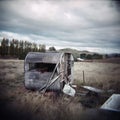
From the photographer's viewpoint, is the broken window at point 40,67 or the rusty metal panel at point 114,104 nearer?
the rusty metal panel at point 114,104

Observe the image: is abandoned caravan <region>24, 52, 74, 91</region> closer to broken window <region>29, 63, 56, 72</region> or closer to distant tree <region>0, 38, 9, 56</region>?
broken window <region>29, 63, 56, 72</region>

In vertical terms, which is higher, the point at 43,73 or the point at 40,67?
the point at 40,67

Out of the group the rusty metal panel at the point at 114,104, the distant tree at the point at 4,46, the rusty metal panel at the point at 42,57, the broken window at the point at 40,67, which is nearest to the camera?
the rusty metal panel at the point at 114,104

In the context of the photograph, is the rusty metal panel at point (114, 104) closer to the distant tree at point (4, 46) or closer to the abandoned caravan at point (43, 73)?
the abandoned caravan at point (43, 73)

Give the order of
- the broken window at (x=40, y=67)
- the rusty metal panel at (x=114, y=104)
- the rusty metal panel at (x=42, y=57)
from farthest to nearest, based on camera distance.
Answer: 1. the broken window at (x=40, y=67)
2. the rusty metal panel at (x=42, y=57)
3. the rusty metal panel at (x=114, y=104)

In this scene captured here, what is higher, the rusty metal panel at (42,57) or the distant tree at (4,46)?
the distant tree at (4,46)

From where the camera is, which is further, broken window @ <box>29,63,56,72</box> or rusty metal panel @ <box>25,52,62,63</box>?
broken window @ <box>29,63,56,72</box>

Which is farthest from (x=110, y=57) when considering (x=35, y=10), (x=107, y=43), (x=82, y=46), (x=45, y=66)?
(x=45, y=66)

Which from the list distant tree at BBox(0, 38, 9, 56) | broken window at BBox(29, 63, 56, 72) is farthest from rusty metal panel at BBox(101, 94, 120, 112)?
broken window at BBox(29, 63, 56, 72)

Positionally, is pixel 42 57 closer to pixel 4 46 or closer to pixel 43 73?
pixel 43 73

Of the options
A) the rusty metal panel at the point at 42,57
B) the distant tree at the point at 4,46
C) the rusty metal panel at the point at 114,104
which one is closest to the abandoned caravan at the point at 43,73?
the rusty metal panel at the point at 42,57

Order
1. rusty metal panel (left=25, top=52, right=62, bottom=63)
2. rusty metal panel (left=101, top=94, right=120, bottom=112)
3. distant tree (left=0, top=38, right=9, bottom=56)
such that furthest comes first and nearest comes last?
1. rusty metal panel (left=25, top=52, right=62, bottom=63)
2. distant tree (left=0, top=38, right=9, bottom=56)
3. rusty metal panel (left=101, top=94, right=120, bottom=112)

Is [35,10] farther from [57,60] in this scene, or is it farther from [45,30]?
[57,60]

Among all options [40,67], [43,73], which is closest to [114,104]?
[43,73]
